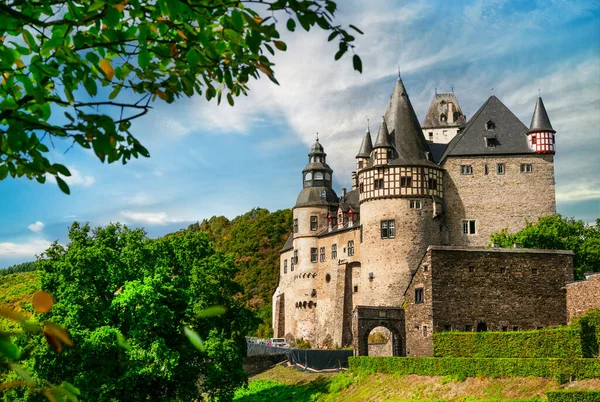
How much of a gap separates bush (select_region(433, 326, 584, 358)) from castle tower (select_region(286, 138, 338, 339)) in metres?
27.5

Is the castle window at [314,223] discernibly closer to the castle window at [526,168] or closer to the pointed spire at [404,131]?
the pointed spire at [404,131]

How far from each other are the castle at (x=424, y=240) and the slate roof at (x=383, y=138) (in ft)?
0.33

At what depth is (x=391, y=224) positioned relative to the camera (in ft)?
166

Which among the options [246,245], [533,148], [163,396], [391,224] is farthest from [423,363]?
[246,245]

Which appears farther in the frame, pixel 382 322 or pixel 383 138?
pixel 383 138

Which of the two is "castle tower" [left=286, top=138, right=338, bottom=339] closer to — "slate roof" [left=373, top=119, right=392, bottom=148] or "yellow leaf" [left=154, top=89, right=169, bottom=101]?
"slate roof" [left=373, top=119, right=392, bottom=148]

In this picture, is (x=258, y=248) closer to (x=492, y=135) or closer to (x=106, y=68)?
(x=492, y=135)

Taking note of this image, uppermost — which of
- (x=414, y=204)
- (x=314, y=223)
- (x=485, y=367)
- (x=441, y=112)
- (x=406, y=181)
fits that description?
(x=441, y=112)

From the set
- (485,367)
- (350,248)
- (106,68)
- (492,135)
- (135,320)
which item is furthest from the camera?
(350,248)

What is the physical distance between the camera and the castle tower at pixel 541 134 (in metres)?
52.6

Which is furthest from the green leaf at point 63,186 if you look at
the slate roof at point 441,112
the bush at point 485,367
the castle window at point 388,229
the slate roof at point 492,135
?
the slate roof at point 441,112

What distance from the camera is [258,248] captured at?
9994 centimetres

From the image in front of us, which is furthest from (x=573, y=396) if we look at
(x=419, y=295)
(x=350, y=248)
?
(x=350, y=248)

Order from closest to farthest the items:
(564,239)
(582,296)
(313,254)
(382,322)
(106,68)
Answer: (106,68)
(582,296)
(382,322)
(564,239)
(313,254)
